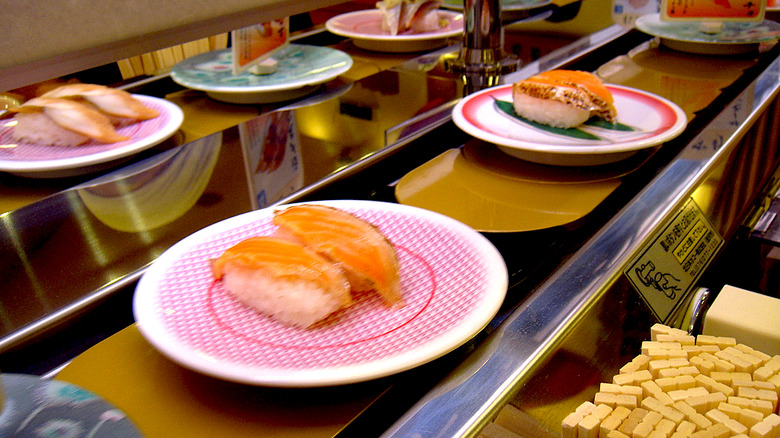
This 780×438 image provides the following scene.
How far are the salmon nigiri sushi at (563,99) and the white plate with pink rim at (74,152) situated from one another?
2.18ft

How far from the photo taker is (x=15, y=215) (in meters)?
0.93

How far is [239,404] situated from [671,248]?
27.2 inches

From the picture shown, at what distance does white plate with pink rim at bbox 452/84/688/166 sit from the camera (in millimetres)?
1080

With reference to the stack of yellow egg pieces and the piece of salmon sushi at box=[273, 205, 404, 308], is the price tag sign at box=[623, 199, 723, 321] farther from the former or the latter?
the piece of salmon sushi at box=[273, 205, 404, 308]

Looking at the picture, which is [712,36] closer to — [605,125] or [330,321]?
[605,125]

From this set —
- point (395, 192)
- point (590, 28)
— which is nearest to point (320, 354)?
point (395, 192)

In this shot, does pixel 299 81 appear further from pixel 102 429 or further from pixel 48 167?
pixel 102 429

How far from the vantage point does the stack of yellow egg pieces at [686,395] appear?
689 mm

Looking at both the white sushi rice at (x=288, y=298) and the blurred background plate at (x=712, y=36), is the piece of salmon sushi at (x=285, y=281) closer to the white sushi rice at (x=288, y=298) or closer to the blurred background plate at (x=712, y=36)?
the white sushi rice at (x=288, y=298)

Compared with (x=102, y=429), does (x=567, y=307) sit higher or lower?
lower

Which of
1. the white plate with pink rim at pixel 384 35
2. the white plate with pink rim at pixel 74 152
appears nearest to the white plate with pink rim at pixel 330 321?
the white plate with pink rim at pixel 74 152

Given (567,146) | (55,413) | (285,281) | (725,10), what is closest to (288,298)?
(285,281)

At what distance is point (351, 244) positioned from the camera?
2.37 ft

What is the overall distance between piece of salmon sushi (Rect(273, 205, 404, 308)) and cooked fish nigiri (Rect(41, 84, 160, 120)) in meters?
0.61
